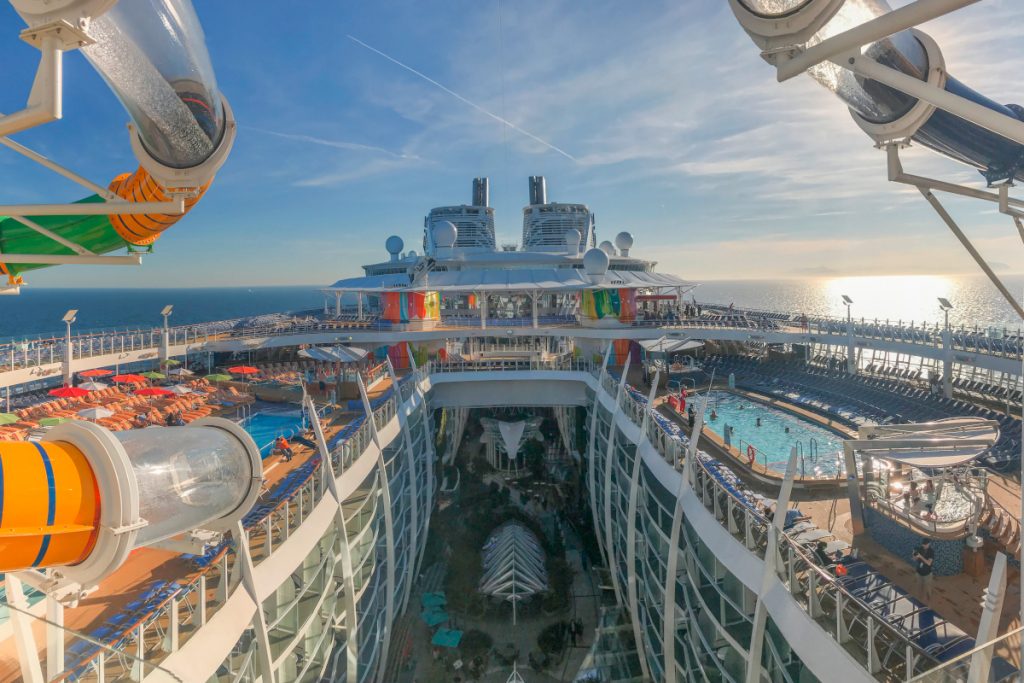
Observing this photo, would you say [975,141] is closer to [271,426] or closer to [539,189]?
[271,426]

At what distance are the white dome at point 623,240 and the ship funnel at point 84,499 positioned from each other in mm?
35675

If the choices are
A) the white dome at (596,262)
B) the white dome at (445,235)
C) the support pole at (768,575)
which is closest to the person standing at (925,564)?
the support pole at (768,575)

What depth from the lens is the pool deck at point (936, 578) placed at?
19.8 ft

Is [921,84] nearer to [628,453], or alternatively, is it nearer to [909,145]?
[909,145]

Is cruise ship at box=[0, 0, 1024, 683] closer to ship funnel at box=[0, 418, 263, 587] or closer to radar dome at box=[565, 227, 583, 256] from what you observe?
ship funnel at box=[0, 418, 263, 587]

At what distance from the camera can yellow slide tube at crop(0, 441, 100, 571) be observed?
2447 mm

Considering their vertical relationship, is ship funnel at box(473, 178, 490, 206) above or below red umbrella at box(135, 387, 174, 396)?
above

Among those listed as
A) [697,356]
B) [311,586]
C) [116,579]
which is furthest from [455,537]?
[697,356]

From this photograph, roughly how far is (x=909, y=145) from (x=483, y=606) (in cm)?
1456

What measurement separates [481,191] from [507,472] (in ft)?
102

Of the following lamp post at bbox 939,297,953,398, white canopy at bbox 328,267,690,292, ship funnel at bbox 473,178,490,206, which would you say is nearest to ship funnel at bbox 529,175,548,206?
ship funnel at bbox 473,178,490,206

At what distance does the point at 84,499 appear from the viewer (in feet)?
8.88

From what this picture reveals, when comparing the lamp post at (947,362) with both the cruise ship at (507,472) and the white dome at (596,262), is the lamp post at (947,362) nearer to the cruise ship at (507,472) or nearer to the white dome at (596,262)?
the cruise ship at (507,472)

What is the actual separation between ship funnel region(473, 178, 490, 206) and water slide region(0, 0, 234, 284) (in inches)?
1725
